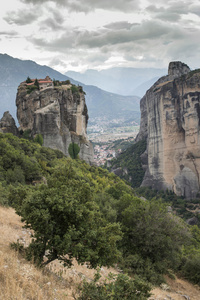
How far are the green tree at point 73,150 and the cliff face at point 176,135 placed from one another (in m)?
21.2

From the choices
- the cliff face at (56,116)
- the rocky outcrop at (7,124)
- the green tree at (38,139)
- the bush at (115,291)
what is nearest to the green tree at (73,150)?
the cliff face at (56,116)

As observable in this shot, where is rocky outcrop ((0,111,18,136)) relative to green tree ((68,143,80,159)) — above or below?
above

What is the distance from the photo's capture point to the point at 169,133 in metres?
50.3

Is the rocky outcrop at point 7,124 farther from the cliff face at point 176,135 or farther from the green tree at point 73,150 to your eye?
the cliff face at point 176,135

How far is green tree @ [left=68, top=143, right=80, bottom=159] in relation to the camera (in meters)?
39.8

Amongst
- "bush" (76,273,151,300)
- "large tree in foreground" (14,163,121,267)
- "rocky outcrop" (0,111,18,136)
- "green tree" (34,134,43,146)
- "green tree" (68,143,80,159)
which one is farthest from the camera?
"green tree" (68,143,80,159)

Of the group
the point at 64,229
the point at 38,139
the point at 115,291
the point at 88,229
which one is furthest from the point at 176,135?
the point at 115,291

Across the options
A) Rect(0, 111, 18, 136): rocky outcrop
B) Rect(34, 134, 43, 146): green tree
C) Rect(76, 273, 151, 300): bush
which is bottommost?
Rect(76, 273, 151, 300): bush

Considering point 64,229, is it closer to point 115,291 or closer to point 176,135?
point 115,291

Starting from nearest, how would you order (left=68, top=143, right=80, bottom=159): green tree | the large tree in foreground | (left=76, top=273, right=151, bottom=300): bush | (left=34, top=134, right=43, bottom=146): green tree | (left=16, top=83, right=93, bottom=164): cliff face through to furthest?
(left=76, top=273, right=151, bottom=300): bush < the large tree in foreground < (left=34, top=134, right=43, bottom=146): green tree < (left=16, top=83, right=93, bottom=164): cliff face < (left=68, top=143, right=80, bottom=159): green tree

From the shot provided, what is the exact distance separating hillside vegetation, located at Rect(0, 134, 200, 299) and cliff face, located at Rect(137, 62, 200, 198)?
26346 mm

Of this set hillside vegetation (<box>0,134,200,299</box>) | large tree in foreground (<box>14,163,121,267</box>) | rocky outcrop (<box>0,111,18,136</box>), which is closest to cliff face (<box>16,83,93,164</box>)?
rocky outcrop (<box>0,111,18,136</box>)

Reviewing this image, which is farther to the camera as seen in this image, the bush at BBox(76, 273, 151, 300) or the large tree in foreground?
the large tree in foreground

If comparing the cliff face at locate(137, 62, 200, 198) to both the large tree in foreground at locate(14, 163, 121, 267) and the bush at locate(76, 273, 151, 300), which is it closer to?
the large tree in foreground at locate(14, 163, 121, 267)
